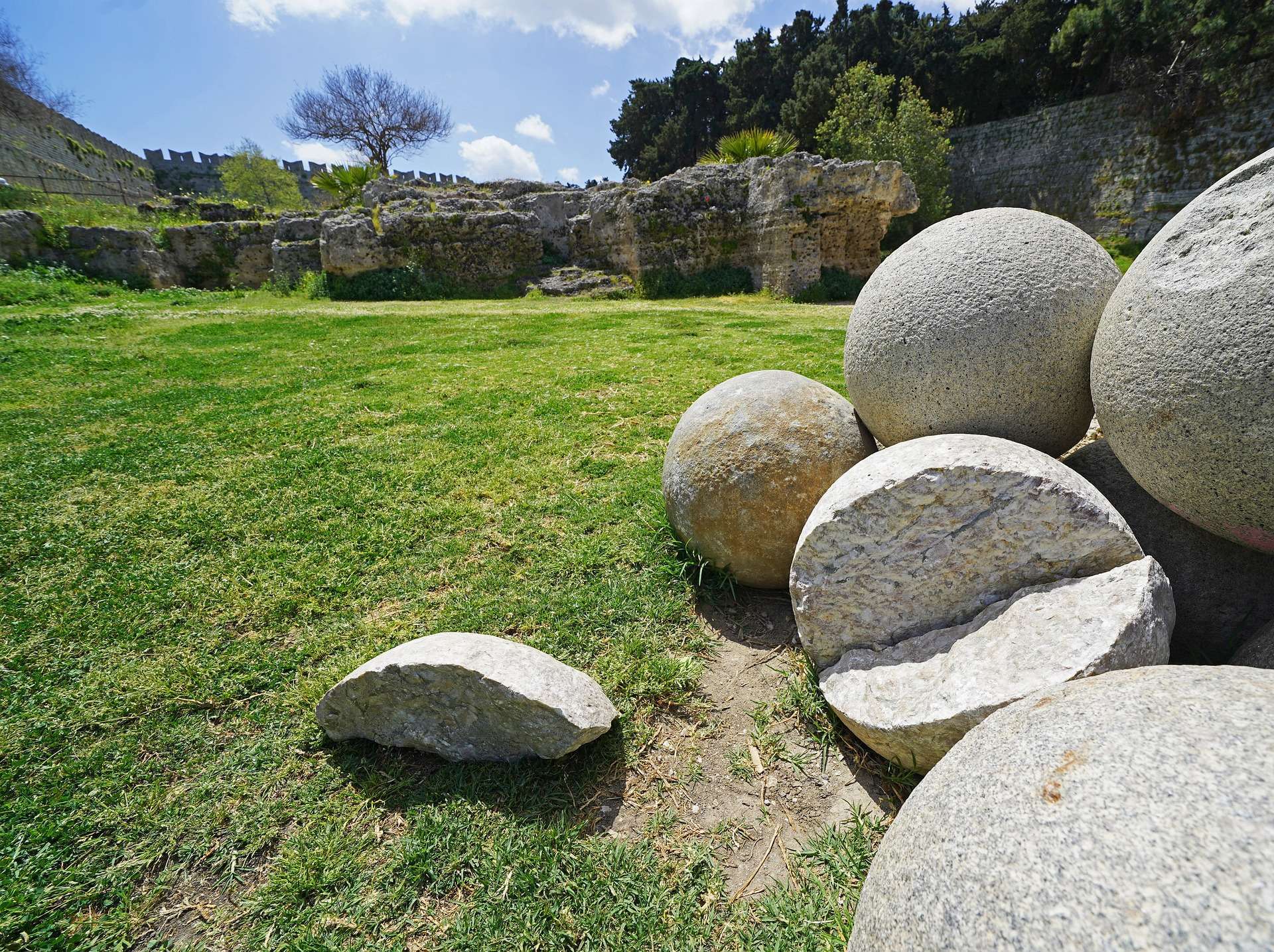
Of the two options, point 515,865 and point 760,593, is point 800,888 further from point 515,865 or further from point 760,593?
point 760,593

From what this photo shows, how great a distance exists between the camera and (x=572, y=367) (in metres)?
8.39

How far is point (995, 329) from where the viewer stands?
2.72 m

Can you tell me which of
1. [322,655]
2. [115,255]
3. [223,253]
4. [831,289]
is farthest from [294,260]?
[322,655]

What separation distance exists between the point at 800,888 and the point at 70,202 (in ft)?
99.2

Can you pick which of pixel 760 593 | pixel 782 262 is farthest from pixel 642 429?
pixel 782 262

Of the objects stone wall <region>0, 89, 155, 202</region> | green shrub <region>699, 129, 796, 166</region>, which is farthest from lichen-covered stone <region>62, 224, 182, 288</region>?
green shrub <region>699, 129, 796, 166</region>

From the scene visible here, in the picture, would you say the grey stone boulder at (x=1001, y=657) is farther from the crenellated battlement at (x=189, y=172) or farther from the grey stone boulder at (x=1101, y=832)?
the crenellated battlement at (x=189, y=172)

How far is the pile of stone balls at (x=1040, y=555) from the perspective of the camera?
3.82 ft

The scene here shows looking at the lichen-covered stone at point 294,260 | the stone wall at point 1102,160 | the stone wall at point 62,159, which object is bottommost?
the lichen-covered stone at point 294,260

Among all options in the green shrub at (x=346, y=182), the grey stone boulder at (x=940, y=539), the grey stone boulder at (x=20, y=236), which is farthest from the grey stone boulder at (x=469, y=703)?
the green shrub at (x=346, y=182)

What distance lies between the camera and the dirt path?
7.49 feet

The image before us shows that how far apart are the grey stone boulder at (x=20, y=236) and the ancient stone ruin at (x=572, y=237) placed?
26 mm

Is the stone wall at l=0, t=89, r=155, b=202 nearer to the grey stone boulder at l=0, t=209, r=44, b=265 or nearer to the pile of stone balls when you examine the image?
the grey stone boulder at l=0, t=209, r=44, b=265

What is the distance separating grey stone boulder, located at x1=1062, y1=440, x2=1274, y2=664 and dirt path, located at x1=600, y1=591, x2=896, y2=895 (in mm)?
1522
